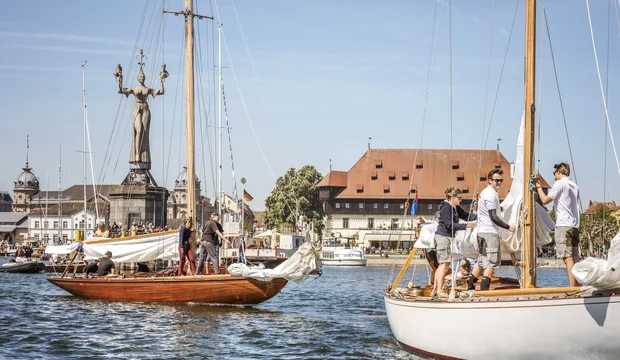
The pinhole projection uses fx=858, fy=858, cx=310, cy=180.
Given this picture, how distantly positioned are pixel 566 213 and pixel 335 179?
9864 cm

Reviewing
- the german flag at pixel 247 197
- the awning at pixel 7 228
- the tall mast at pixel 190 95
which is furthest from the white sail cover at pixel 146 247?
the awning at pixel 7 228

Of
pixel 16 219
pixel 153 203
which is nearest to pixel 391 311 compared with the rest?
pixel 153 203

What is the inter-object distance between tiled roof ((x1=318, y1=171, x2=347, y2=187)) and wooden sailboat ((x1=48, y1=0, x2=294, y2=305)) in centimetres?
8363

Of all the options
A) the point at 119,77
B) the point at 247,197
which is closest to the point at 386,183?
the point at 247,197

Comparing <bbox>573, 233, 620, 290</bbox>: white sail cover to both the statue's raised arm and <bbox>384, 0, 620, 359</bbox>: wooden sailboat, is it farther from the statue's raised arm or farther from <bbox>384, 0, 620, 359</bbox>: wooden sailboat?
the statue's raised arm

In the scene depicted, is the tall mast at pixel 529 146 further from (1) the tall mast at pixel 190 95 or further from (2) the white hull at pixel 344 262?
(2) the white hull at pixel 344 262

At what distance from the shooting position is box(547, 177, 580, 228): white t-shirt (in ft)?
44.1

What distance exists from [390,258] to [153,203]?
153 feet

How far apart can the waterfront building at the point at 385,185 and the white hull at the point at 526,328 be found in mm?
93257

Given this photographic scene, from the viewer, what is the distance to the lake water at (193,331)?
16.7 metres

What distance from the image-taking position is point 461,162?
109812mm

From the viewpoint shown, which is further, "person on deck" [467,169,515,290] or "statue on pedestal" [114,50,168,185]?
"statue on pedestal" [114,50,168,185]

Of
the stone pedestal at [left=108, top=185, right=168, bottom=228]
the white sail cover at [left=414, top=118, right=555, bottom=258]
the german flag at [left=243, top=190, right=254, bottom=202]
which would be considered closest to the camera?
the white sail cover at [left=414, top=118, right=555, bottom=258]

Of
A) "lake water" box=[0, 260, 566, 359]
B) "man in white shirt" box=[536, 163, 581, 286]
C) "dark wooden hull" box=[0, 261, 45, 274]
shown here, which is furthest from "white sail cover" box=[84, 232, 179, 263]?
"dark wooden hull" box=[0, 261, 45, 274]
